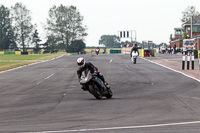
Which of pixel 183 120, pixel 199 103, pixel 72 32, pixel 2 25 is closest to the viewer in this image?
pixel 183 120

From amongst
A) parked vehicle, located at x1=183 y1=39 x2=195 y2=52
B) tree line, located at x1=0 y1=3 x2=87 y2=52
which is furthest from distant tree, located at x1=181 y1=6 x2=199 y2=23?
parked vehicle, located at x1=183 y1=39 x2=195 y2=52

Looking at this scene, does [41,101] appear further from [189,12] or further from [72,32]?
[189,12]

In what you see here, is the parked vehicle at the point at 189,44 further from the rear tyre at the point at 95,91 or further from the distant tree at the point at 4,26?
the distant tree at the point at 4,26

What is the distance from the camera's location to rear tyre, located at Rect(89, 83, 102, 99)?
37.7 ft

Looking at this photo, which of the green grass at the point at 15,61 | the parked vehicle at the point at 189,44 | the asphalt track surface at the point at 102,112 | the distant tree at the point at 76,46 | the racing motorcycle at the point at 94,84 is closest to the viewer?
the asphalt track surface at the point at 102,112

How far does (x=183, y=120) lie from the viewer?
7.70 meters

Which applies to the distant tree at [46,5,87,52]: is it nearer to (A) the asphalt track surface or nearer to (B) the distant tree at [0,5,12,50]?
(B) the distant tree at [0,5,12,50]

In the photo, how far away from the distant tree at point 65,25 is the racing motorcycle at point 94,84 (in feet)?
343

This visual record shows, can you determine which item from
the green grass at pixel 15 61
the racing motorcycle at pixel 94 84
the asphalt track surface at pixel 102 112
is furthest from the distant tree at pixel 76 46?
the racing motorcycle at pixel 94 84

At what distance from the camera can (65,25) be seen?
117 metres

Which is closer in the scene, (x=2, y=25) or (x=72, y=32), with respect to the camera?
(x=72, y=32)

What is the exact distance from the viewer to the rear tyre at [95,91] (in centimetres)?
1148

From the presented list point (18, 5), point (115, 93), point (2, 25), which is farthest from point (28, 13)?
point (115, 93)

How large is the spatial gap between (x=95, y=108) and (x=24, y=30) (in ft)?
361
